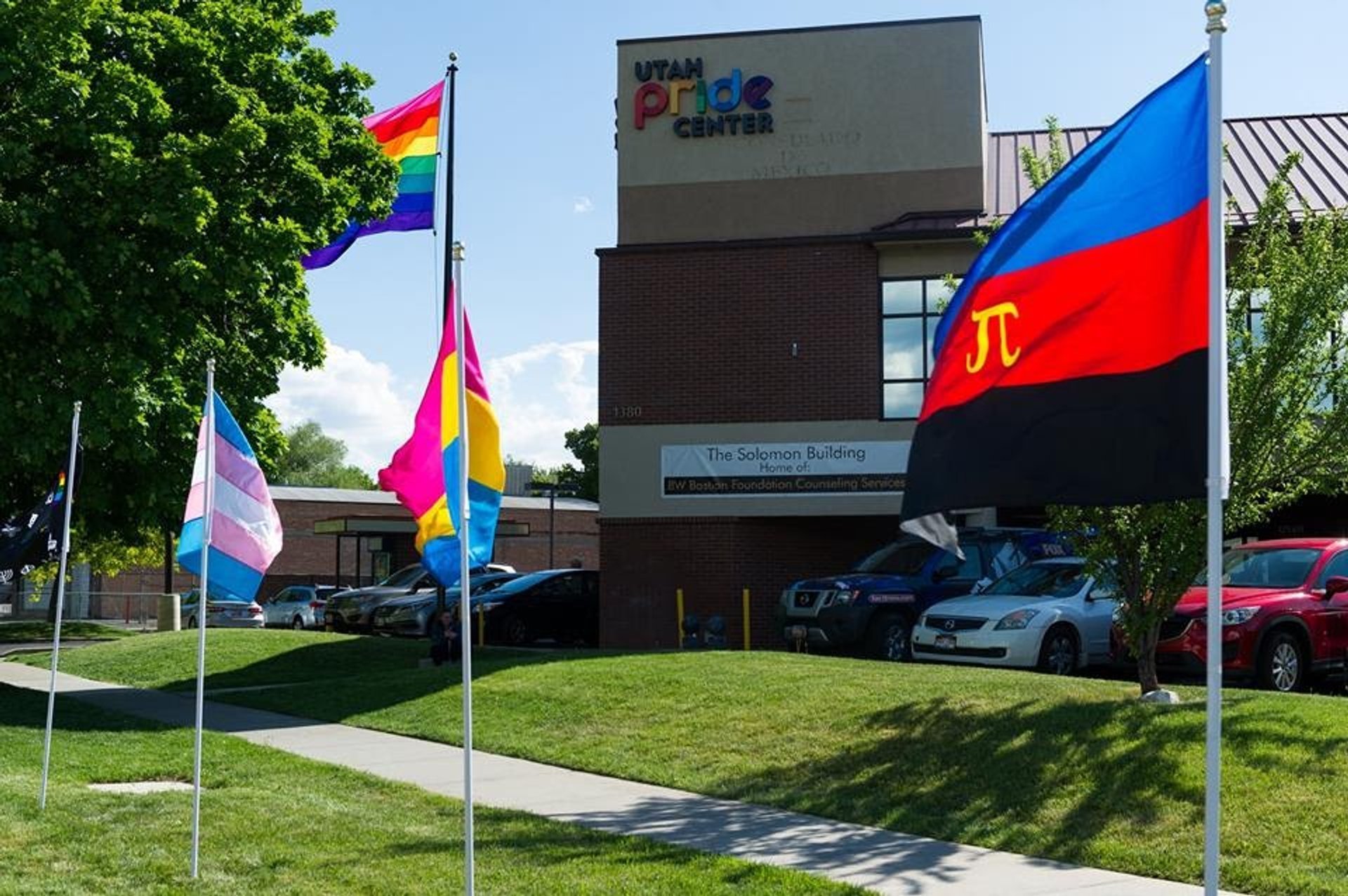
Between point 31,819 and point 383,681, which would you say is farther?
point 383,681

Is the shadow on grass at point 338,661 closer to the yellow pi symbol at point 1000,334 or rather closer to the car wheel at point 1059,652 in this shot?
the car wheel at point 1059,652

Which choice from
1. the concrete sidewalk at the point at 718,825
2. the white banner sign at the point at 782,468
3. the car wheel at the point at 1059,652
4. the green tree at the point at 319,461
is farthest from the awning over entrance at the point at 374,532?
the green tree at the point at 319,461

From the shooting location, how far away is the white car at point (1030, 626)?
57.0ft

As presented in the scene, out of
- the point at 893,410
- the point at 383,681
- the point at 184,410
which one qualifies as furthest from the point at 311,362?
the point at 893,410

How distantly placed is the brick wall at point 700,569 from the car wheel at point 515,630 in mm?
1543

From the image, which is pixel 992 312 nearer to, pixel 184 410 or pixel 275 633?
pixel 184 410

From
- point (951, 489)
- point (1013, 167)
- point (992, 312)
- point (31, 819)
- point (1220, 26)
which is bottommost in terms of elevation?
point (31, 819)

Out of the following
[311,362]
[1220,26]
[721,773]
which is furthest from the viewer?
[311,362]

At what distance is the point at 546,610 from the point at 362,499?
4049 cm

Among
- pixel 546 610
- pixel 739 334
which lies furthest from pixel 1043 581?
pixel 546 610

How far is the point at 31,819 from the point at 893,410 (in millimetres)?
18436

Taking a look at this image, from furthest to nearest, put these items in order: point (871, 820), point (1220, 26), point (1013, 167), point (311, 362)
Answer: point (1013, 167), point (311, 362), point (871, 820), point (1220, 26)

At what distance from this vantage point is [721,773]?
12.1m

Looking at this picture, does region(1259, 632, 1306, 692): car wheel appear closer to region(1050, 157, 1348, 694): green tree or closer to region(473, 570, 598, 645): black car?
region(1050, 157, 1348, 694): green tree
